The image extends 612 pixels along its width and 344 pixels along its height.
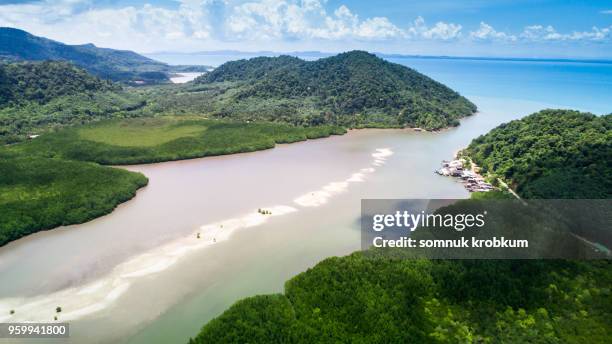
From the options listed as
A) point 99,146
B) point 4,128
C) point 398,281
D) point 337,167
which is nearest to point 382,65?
point 337,167

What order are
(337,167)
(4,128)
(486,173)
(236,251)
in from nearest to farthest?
1. (236,251)
2. (486,173)
3. (337,167)
4. (4,128)

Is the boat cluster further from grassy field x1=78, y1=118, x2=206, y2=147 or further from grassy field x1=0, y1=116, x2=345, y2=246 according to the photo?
grassy field x1=78, y1=118, x2=206, y2=147

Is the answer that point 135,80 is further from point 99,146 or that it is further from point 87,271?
point 87,271

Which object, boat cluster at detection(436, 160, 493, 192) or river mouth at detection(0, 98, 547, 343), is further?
boat cluster at detection(436, 160, 493, 192)

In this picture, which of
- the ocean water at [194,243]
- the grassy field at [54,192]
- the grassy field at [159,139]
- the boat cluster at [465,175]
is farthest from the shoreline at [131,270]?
the grassy field at [159,139]

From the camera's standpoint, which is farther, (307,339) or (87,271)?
(87,271)

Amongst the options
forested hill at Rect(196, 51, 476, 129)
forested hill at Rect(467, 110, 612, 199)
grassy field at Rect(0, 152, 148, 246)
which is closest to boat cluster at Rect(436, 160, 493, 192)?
forested hill at Rect(467, 110, 612, 199)

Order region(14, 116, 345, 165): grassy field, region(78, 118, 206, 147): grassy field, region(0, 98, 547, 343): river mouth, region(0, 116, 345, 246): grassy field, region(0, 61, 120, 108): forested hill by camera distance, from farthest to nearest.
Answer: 1. region(0, 61, 120, 108): forested hill
2. region(78, 118, 206, 147): grassy field
3. region(14, 116, 345, 165): grassy field
4. region(0, 116, 345, 246): grassy field
5. region(0, 98, 547, 343): river mouth
